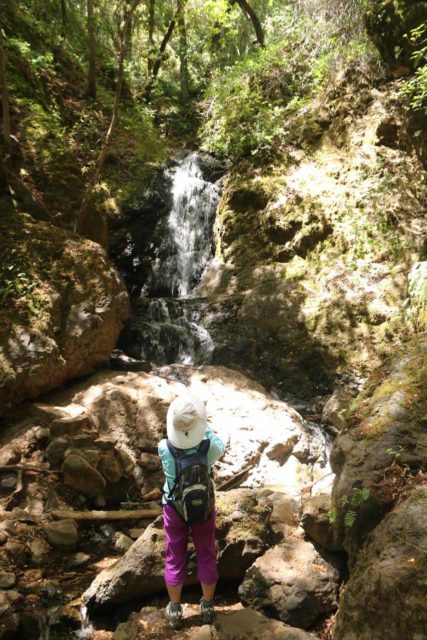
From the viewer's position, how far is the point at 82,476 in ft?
16.4

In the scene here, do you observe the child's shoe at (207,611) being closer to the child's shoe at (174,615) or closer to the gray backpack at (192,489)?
the child's shoe at (174,615)

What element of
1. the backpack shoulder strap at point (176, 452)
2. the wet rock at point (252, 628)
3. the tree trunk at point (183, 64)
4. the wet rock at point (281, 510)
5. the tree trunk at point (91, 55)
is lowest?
the wet rock at point (281, 510)

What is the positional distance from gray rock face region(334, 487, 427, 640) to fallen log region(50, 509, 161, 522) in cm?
292

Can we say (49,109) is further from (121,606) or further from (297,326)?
(121,606)

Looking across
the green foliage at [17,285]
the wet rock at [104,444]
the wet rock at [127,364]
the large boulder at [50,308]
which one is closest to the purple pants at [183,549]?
the wet rock at [104,444]

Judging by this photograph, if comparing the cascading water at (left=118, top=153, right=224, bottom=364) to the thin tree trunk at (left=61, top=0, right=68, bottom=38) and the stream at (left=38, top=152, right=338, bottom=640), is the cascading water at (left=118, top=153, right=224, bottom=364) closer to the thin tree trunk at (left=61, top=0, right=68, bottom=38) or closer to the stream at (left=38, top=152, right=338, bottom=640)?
the stream at (left=38, top=152, right=338, bottom=640)

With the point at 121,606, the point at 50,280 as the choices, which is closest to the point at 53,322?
the point at 50,280

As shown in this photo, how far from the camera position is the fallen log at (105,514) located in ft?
15.4

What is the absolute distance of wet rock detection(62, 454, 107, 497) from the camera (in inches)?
197

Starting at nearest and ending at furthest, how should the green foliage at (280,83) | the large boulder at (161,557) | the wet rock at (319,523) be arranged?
the large boulder at (161,557), the wet rock at (319,523), the green foliage at (280,83)

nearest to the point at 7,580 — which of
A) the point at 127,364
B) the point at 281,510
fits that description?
the point at 281,510

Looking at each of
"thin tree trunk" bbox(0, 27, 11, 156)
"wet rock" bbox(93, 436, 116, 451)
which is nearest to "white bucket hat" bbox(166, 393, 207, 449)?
"wet rock" bbox(93, 436, 116, 451)

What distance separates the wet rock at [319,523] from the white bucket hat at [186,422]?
1348 millimetres

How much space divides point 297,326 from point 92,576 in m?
5.74
